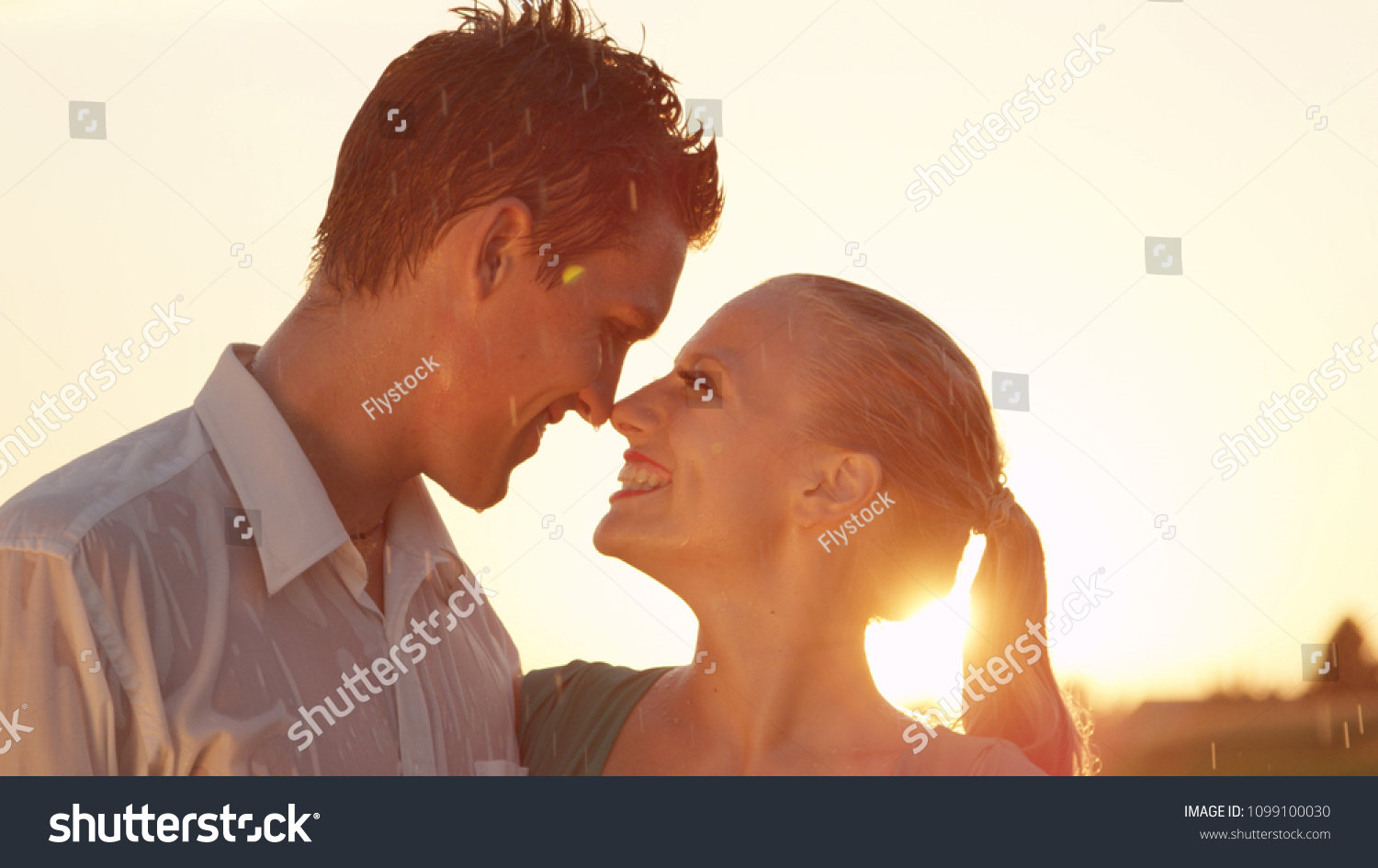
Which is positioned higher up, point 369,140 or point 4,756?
point 369,140

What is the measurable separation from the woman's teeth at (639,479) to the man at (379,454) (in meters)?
0.22

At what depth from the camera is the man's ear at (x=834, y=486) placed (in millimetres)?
3799

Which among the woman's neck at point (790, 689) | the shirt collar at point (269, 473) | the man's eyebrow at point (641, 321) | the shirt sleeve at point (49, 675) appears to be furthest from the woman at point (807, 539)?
the shirt sleeve at point (49, 675)

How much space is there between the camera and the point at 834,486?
384 cm

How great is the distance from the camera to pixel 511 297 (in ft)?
12.4

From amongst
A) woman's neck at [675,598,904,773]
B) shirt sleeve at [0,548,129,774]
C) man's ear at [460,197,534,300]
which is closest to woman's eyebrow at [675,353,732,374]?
man's ear at [460,197,534,300]

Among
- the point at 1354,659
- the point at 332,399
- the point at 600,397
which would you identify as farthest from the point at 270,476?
the point at 1354,659

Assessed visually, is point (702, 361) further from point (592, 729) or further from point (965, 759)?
point (965, 759)

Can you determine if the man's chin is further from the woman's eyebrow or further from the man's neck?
the woman's eyebrow

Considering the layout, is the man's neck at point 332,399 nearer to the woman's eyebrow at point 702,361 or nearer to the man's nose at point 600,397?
the man's nose at point 600,397

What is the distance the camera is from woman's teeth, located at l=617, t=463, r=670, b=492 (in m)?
3.91

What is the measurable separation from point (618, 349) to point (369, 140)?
40.3 inches
